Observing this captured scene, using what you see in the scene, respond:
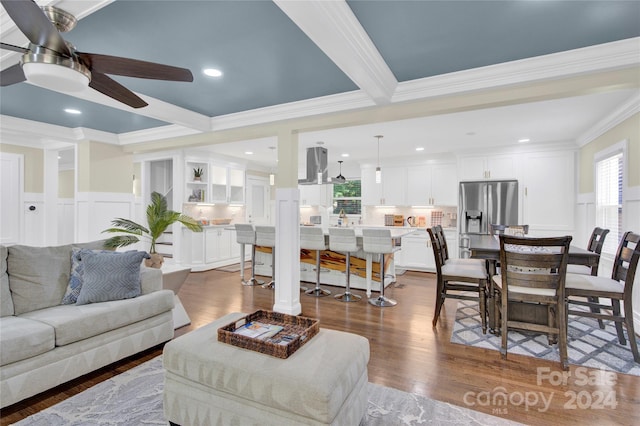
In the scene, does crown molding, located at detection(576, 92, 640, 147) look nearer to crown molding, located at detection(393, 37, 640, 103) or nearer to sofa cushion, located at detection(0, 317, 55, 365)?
crown molding, located at detection(393, 37, 640, 103)

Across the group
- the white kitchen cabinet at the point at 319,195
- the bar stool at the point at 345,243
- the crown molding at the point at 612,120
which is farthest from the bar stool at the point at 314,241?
the crown molding at the point at 612,120

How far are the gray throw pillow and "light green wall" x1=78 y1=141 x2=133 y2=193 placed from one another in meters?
2.87

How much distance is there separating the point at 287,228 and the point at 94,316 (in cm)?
198

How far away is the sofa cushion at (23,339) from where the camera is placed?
198cm

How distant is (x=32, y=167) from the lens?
5.35m

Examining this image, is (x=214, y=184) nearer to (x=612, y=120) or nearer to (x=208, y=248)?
(x=208, y=248)

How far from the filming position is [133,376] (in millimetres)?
2480

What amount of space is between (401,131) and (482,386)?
11.9ft

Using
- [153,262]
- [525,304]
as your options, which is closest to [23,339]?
[153,262]

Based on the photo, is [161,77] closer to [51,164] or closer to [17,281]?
[17,281]

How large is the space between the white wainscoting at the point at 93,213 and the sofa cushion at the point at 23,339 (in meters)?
3.11

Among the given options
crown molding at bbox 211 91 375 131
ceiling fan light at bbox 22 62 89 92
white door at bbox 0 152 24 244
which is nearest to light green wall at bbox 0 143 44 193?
white door at bbox 0 152 24 244

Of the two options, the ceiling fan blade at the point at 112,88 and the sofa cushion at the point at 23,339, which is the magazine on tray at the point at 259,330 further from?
the ceiling fan blade at the point at 112,88

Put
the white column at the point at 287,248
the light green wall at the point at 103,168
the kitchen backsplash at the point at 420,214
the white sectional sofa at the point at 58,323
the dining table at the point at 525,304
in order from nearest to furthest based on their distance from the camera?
the white sectional sofa at the point at 58,323 → the dining table at the point at 525,304 → the white column at the point at 287,248 → the light green wall at the point at 103,168 → the kitchen backsplash at the point at 420,214
